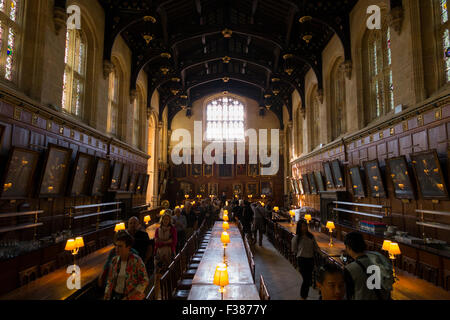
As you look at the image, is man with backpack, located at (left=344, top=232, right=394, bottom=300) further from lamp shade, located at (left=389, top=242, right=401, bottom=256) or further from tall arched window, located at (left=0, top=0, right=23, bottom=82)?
tall arched window, located at (left=0, top=0, right=23, bottom=82)

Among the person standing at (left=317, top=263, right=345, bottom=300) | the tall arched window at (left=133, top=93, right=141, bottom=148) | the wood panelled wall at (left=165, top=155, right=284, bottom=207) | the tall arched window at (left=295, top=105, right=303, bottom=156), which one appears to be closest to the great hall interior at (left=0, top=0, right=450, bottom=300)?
the person standing at (left=317, top=263, right=345, bottom=300)

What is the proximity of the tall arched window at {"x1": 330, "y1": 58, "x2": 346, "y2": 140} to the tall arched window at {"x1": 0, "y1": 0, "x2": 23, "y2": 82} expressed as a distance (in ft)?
38.8

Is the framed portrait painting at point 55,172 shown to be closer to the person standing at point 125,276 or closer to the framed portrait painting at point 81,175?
the framed portrait painting at point 81,175

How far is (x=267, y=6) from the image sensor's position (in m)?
14.0

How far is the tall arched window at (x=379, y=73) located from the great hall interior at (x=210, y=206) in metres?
0.07

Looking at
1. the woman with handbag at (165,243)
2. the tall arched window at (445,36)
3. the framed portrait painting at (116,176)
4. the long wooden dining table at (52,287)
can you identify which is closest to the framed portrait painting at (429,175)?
the tall arched window at (445,36)

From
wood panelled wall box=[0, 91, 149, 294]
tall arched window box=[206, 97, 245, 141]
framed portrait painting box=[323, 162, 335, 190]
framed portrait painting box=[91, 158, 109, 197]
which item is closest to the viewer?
wood panelled wall box=[0, 91, 149, 294]

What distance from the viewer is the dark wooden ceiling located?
1073 centimetres

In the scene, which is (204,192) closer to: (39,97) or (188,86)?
(188,86)

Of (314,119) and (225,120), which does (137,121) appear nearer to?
A: (314,119)

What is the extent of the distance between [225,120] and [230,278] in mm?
22743

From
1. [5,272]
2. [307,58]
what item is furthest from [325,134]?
[5,272]

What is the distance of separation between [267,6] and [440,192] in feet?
39.1

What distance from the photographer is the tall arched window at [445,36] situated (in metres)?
6.59
